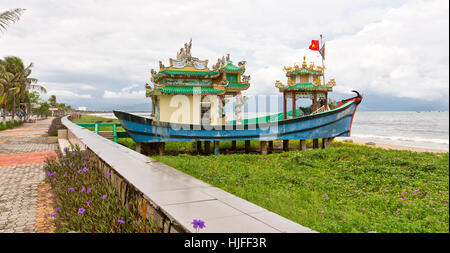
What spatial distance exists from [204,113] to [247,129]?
245 centimetres

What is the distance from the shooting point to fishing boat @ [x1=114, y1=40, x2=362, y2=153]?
1466cm

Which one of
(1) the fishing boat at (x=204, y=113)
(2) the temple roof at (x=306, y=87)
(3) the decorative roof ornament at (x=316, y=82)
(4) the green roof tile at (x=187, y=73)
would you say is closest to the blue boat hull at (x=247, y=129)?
(1) the fishing boat at (x=204, y=113)

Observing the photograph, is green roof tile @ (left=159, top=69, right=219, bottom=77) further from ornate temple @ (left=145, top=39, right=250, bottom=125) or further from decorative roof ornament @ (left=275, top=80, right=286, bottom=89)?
decorative roof ornament @ (left=275, top=80, right=286, bottom=89)

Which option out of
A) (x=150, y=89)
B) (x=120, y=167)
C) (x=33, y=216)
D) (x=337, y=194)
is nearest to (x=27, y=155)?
(x=150, y=89)

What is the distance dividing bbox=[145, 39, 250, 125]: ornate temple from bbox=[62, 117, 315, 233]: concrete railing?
11240 mm

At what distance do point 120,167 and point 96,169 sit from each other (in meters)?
1.53

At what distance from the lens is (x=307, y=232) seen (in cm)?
217

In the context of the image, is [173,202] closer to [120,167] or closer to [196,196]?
[196,196]

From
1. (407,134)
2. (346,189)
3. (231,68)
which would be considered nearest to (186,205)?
(346,189)

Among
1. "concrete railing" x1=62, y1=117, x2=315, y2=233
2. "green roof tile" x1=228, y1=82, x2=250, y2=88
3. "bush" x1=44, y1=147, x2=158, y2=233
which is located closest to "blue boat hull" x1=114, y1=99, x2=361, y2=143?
"green roof tile" x1=228, y1=82, x2=250, y2=88

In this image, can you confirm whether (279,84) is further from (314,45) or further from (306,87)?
(314,45)

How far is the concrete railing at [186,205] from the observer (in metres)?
2.38

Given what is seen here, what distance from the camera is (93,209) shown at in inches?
146

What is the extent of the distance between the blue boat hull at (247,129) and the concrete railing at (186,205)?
10072 mm
